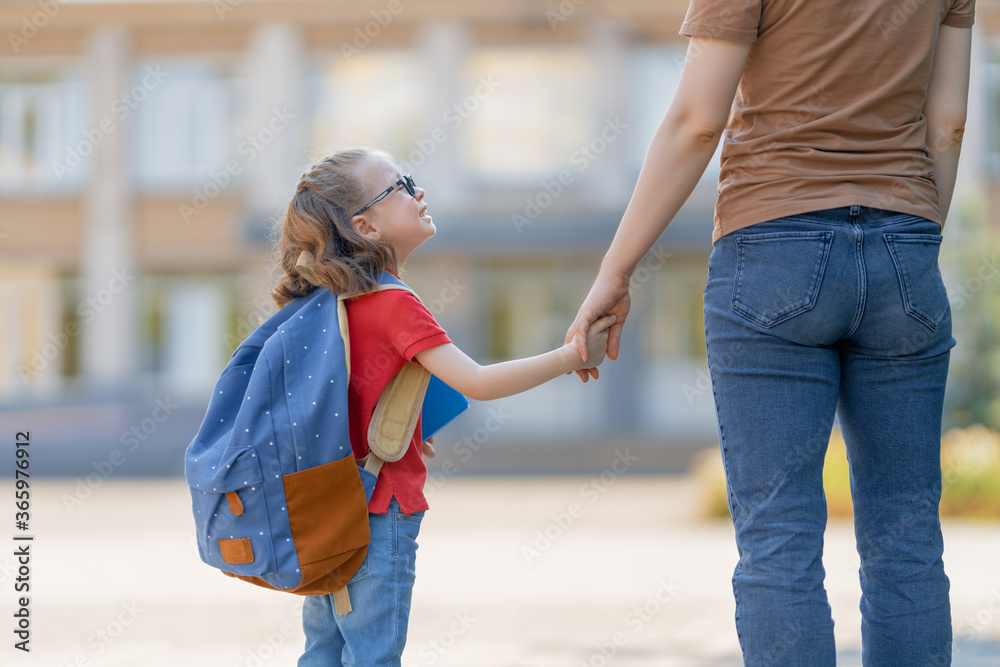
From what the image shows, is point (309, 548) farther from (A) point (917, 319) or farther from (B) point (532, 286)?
(B) point (532, 286)

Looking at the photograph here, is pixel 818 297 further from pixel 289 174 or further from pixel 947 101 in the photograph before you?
pixel 289 174

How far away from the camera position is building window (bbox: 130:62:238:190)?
65.4 ft

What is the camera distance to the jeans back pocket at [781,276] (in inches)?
74.5

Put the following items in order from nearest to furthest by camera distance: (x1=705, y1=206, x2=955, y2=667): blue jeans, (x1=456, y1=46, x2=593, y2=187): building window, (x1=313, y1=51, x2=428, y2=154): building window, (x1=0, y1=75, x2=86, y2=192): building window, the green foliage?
1. (x1=705, y1=206, x2=955, y2=667): blue jeans
2. the green foliage
3. (x1=456, y1=46, x2=593, y2=187): building window
4. (x1=313, y1=51, x2=428, y2=154): building window
5. (x1=0, y1=75, x2=86, y2=192): building window

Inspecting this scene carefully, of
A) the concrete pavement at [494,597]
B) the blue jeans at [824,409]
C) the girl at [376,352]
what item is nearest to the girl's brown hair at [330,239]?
the girl at [376,352]

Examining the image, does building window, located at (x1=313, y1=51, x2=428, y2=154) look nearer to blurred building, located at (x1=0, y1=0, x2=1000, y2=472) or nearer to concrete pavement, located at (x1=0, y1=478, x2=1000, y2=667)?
blurred building, located at (x1=0, y1=0, x2=1000, y2=472)

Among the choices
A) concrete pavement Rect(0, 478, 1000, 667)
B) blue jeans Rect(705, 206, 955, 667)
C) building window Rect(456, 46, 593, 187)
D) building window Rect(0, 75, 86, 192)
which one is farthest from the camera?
building window Rect(0, 75, 86, 192)

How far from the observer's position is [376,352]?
223 centimetres

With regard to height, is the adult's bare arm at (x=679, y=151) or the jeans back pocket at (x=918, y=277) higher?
the adult's bare arm at (x=679, y=151)

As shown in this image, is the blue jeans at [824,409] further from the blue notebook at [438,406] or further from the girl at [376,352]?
the blue notebook at [438,406]

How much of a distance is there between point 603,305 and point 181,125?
19.5m

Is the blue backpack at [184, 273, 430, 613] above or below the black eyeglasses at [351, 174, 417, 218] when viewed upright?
below

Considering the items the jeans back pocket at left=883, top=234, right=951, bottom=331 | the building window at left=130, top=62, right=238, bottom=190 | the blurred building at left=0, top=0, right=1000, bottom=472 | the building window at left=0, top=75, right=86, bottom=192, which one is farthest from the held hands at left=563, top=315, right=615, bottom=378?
the building window at left=0, top=75, right=86, bottom=192

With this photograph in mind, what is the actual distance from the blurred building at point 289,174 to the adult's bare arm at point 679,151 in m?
15.1
